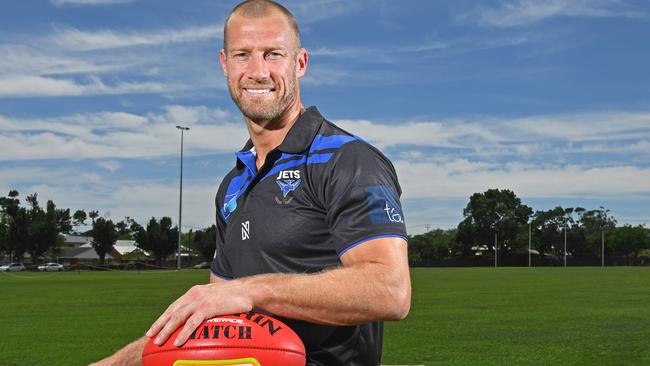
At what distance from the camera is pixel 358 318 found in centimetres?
251

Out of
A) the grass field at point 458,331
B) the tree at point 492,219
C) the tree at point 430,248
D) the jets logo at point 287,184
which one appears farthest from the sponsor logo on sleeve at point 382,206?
the tree at point 492,219

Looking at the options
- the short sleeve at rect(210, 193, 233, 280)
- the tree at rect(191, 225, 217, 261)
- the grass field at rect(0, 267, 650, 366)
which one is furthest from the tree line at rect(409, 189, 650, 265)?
the short sleeve at rect(210, 193, 233, 280)

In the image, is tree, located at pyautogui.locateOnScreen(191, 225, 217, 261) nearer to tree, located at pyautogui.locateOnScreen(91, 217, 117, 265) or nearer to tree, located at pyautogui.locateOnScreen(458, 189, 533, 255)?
tree, located at pyautogui.locateOnScreen(91, 217, 117, 265)

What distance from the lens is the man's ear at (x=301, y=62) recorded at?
10.0 feet

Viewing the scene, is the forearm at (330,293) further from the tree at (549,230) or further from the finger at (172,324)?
the tree at (549,230)

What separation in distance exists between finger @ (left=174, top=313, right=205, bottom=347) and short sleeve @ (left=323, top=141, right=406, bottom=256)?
60 cm

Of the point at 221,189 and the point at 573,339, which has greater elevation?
the point at 221,189

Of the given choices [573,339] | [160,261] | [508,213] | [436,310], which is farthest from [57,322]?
[508,213]

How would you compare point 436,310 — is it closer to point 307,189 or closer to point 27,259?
point 307,189

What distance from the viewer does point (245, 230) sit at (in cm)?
304

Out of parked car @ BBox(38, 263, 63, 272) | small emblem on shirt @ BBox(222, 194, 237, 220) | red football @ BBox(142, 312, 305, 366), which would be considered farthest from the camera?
parked car @ BBox(38, 263, 63, 272)

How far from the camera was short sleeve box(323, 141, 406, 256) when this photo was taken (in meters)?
2.63

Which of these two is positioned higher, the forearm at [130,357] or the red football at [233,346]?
the red football at [233,346]

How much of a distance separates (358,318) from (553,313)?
19.4m
